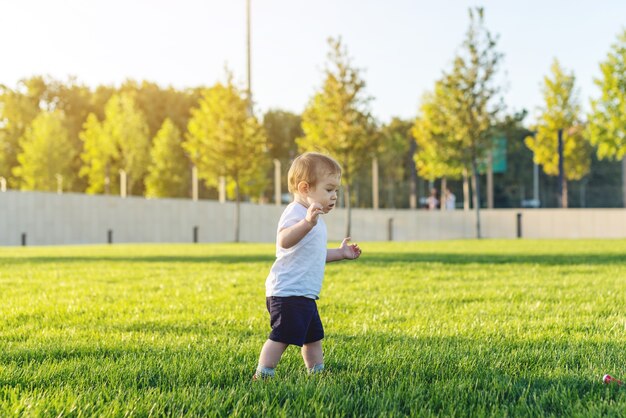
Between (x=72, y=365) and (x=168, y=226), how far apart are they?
31925mm

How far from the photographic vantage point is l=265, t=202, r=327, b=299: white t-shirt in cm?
379

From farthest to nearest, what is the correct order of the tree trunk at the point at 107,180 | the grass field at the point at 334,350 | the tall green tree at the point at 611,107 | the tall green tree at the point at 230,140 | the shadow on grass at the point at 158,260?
the tree trunk at the point at 107,180
the tall green tree at the point at 230,140
the tall green tree at the point at 611,107
the shadow on grass at the point at 158,260
the grass field at the point at 334,350

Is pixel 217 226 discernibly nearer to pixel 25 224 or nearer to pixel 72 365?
pixel 25 224

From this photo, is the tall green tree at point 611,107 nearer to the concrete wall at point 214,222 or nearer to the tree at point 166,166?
the concrete wall at point 214,222

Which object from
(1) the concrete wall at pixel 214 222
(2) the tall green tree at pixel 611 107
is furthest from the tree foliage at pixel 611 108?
(1) the concrete wall at pixel 214 222

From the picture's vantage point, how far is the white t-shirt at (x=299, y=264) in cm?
379

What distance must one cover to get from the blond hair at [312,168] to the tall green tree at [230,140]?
1094 inches

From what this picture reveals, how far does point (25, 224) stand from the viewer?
32.8 metres

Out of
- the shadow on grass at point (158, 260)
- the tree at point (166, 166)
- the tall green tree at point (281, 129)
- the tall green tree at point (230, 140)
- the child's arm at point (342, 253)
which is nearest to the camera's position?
the child's arm at point (342, 253)

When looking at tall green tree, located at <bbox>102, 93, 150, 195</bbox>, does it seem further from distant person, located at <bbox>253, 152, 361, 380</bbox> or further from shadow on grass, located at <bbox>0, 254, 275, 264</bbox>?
distant person, located at <bbox>253, 152, 361, 380</bbox>

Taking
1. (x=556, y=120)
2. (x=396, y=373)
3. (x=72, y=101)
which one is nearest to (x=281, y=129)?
(x=72, y=101)

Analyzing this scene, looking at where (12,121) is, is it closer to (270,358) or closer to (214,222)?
(214,222)

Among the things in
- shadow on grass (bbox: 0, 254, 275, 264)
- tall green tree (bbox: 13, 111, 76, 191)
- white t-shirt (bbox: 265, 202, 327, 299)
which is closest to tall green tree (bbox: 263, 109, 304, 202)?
tall green tree (bbox: 13, 111, 76, 191)

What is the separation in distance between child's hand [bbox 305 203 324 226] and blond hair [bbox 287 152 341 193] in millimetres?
214
